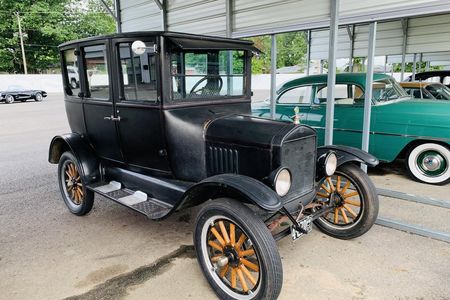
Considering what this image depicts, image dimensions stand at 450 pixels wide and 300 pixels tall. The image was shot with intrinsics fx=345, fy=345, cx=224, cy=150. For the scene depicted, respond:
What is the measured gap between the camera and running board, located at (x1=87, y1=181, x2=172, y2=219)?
3088 millimetres

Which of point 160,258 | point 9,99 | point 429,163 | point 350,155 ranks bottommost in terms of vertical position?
point 160,258

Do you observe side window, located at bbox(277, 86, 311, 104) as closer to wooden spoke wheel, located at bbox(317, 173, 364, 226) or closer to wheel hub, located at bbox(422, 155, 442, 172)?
wheel hub, located at bbox(422, 155, 442, 172)

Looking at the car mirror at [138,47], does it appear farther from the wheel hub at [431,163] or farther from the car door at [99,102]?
the wheel hub at [431,163]

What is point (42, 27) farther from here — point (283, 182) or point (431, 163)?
point (283, 182)

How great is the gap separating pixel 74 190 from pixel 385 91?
4.86 m

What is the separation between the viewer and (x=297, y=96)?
242 inches

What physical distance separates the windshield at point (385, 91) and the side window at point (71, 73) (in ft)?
14.2

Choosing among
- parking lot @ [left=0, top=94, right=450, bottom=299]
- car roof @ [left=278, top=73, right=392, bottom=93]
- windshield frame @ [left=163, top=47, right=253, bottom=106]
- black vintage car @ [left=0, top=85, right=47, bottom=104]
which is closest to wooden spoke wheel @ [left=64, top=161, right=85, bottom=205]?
parking lot @ [left=0, top=94, right=450, bottom=299]

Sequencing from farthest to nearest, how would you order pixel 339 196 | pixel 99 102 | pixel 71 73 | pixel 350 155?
pixel 71 73 < pixel 99 102 < pixel 339 196 < pixel 350 155

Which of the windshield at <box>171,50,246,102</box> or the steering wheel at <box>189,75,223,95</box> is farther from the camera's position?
the steering wheel at <box>189,75,223,95</box>

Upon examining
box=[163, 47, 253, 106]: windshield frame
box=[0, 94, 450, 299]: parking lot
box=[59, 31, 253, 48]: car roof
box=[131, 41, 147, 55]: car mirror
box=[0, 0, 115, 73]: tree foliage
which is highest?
box=[0, 0, 115, 73]: tree foliage

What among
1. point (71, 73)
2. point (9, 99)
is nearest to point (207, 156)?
point (71, 73)

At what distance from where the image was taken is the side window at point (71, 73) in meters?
3.89

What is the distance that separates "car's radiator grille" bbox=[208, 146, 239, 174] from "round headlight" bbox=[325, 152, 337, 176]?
0.85 m
